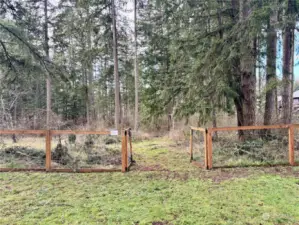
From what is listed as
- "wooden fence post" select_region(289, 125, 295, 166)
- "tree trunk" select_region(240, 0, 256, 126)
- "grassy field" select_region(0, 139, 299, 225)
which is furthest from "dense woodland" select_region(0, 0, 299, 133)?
"grassy field" select_region(0, 139, 299, 225)

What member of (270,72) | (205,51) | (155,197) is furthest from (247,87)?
(155,197)

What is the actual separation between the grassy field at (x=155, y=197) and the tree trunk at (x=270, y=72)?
2.12 metres

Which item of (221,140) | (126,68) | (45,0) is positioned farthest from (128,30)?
(221,140)

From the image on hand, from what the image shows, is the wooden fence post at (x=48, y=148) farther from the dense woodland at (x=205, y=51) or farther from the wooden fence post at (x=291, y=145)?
the wooden fence post at (x=291, y=145)

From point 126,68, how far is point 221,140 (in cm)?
1059

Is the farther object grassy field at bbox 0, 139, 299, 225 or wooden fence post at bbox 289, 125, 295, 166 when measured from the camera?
wooden fence post at bbox 289, 125, 295, 166

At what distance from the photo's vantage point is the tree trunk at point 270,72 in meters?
5.72

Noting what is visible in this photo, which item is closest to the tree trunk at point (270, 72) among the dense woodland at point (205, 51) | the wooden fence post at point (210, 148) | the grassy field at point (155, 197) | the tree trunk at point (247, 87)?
the dense woodland at point (205, 51)

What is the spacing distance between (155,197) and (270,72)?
4945 mm

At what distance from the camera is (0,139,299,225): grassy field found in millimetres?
3080

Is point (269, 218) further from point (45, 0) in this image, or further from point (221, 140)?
point (45, 0)

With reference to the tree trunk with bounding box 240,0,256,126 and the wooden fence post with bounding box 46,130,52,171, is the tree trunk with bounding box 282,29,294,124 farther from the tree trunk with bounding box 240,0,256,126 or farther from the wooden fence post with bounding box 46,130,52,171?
the wooden fence post with bounding box 46,130,52,171

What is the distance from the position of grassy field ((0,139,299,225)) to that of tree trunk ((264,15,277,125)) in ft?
6.94

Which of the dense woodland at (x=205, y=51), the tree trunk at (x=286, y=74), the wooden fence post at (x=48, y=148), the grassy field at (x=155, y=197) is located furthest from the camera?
the tree trunk at (x=286, y=74)
